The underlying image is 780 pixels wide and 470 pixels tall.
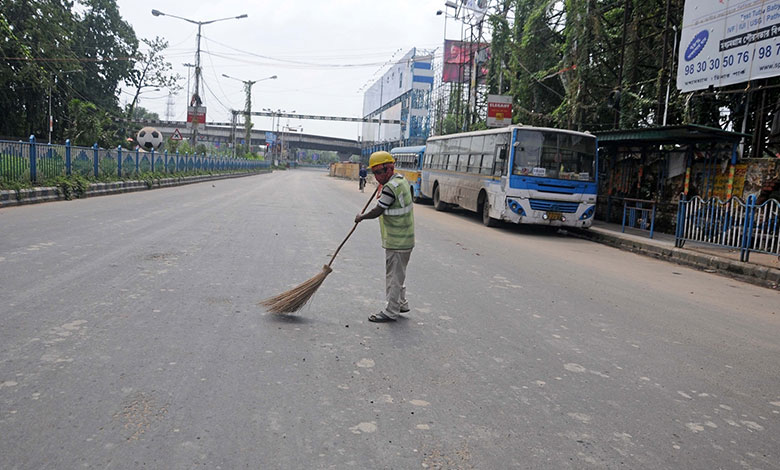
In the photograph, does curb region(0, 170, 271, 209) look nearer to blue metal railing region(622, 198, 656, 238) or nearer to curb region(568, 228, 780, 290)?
curb region(568, 228, 780, 290)

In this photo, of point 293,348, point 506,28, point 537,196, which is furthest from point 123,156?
point 293,348

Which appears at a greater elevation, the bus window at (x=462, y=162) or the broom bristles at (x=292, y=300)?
the bus window at (x=462, y=162)

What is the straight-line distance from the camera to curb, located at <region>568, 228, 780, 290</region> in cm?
895

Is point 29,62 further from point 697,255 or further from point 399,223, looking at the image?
point 697,255

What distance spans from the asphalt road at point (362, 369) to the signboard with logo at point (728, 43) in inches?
261

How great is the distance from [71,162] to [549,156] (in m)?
14.1

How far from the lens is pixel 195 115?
34.1m

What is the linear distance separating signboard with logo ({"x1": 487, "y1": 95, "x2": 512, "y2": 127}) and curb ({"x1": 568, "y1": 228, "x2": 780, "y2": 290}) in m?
11.1

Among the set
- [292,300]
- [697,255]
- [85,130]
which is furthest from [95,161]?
[697,255]

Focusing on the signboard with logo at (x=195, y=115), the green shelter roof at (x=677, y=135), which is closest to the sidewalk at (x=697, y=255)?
the green shelter roof at (x=677, y=135)

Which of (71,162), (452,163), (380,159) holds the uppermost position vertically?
(452,163)

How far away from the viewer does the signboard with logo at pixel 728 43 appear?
1158 cm

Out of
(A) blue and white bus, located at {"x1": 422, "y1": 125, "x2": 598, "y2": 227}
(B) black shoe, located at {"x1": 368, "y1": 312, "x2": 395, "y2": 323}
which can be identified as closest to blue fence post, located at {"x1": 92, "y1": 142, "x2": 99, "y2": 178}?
(A) blue and white bus, located at {"x1": 422, "y1": 125, "x2": 598, "y2": 227}

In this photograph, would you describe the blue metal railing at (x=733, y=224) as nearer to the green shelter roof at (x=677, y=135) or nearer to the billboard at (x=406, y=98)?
the green shelter roof at (x=677, y=135)
